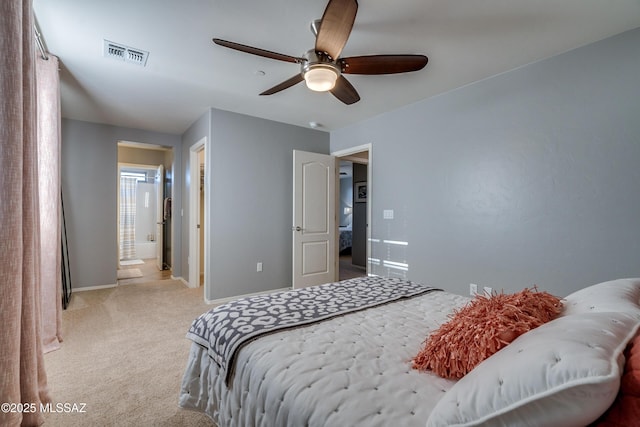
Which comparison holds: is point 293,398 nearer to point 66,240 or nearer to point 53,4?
point 53,4

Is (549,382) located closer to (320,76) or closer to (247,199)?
(320,76)

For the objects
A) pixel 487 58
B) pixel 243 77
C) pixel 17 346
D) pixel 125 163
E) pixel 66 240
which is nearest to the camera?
pixel 17 346

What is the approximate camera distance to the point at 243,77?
279cm

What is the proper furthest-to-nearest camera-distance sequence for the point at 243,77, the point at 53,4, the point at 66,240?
the point at 66,240 < the point at 243,77 < the point at 53,4

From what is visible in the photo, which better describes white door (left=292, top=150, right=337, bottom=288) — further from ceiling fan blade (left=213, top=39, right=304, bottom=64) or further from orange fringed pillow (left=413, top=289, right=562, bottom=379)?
orange fringed pillow (left=413, top=289, right=562, bottom=379)

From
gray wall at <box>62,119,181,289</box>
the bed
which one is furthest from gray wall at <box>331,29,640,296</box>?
gray wall at <box>62,119,181,289</box>

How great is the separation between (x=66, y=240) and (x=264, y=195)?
2.87 metres

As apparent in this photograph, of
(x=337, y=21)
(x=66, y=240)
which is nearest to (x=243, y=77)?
(x=337, y=21)

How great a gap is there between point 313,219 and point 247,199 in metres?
1.04

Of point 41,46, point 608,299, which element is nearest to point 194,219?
point 41,46

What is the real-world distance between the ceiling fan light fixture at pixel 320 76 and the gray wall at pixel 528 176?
182cm

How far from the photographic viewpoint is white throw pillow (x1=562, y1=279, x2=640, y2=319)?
36.9 inches

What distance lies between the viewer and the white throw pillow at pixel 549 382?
1.78 feet

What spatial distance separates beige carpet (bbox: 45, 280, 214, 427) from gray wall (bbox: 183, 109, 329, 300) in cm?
64
